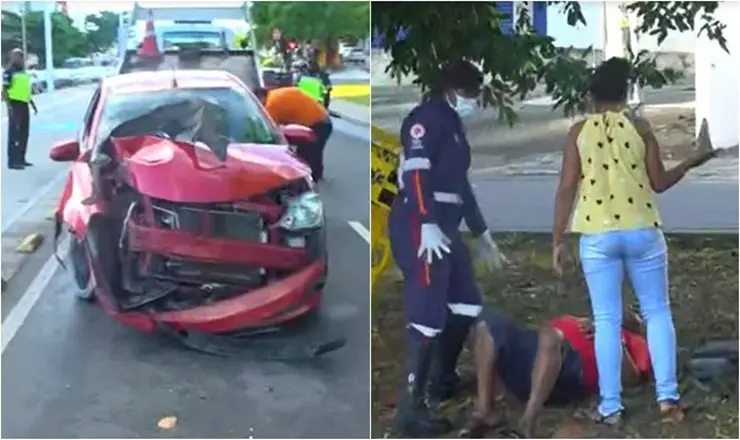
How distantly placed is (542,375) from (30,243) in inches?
87.8

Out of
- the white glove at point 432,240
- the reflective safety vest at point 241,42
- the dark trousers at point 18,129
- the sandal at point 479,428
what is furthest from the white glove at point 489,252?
the dark trousers at point 18,129

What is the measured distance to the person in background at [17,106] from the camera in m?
6.32

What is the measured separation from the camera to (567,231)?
20.7 feet

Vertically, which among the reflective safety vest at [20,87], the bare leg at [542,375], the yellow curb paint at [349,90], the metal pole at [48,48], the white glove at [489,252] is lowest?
the bare leg at [542,375]

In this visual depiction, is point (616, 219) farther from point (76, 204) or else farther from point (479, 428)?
point (76, 204)

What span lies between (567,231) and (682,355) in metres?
0.74

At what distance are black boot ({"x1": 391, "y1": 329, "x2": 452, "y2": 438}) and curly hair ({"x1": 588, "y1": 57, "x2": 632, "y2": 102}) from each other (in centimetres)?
125

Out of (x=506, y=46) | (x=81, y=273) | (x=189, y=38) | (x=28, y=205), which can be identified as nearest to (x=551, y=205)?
(x=506, y=46)

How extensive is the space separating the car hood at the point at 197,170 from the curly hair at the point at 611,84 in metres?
1.31

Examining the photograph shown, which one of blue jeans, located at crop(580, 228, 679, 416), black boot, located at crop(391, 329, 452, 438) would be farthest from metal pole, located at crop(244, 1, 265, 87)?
blue jeans, located at crop(580, 228, 679, 416)

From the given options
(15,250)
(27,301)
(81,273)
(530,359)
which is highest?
(15,250)

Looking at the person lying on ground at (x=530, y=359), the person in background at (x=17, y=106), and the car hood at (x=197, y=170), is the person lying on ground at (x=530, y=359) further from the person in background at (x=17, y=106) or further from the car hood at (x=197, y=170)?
the person in background at (x=17, y=106)

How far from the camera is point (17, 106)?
634cm

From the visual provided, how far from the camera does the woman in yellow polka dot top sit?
20.5ft
